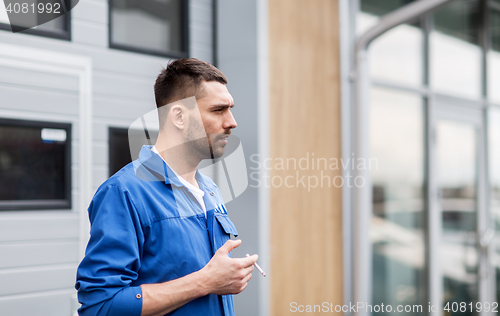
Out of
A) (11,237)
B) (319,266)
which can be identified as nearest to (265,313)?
(319,266)

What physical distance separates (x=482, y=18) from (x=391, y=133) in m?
1.96

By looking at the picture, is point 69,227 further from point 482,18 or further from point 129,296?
point 482,18

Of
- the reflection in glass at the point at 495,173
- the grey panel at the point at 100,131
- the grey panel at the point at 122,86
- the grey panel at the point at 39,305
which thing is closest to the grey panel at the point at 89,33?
the grey panel at the point at 122,86

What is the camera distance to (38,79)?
1969 mm

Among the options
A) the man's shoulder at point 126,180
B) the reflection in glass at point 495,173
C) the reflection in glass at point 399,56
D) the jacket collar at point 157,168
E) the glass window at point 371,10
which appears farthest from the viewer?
the reflection in glass at point 495,173

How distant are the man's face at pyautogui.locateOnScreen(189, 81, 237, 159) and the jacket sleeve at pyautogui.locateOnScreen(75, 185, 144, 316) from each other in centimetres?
33

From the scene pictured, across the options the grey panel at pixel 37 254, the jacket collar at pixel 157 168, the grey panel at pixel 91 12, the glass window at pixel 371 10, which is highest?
the glass window at pixel 371 10

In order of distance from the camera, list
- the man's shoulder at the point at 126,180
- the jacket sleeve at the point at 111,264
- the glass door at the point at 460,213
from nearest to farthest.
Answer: the jacket sleeve at the point at 111,264 < the man's shoulder at the point at 126,180 < the glass door at the point at 460,213

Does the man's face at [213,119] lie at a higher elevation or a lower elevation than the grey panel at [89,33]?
lower

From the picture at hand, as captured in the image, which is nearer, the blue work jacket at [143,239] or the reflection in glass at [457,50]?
the blue work jacket at [143,239]

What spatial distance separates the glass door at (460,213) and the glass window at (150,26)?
2625mm

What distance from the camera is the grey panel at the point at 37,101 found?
188 cm

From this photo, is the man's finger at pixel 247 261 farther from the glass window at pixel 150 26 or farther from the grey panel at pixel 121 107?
the glass window at pixel 150 26

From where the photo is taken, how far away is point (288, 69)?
2977 millimetres
